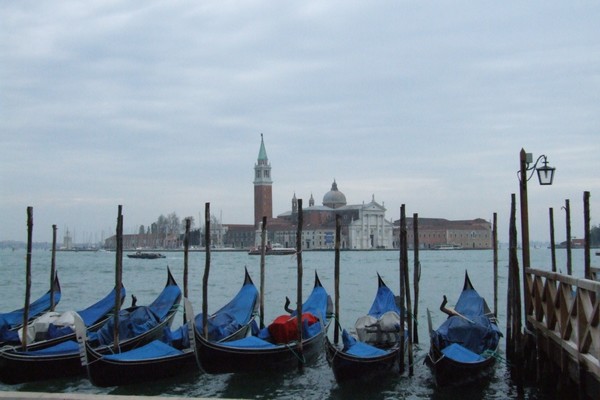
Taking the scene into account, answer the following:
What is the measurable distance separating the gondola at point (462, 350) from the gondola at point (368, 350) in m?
0.50

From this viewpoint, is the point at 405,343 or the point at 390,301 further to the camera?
the point at 390,301

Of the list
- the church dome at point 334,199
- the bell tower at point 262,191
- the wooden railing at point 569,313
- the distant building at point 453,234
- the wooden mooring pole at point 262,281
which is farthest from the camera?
the church dome at point 334,199

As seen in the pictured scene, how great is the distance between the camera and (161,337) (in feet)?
29.2

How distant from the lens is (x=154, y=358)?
7.64 metres

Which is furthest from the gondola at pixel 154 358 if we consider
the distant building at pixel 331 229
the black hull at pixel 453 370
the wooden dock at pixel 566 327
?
the distant building at pixel 331 229

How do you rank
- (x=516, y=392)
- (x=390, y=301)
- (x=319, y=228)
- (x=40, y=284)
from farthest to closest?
1. (x=319, y=228)
2. (x=40, y=284)
3. (x=390, y=301)
4. (x=516, y=392)

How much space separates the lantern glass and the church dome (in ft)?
293

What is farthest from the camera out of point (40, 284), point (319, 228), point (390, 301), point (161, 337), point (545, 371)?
point (319, 228)

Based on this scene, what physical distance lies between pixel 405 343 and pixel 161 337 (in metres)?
2.98

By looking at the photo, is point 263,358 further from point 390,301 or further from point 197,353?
point 390,301

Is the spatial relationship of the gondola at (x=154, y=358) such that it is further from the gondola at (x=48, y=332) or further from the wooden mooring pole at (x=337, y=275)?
the wooden mooring pole at (x=337, y=275)

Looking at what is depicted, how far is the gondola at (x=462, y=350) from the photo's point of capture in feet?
24.4

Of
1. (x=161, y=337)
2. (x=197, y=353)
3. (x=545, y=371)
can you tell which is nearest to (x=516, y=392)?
(x=545, y=371)

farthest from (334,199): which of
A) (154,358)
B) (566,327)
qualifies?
(566,327)
